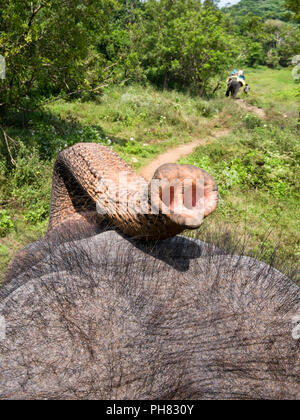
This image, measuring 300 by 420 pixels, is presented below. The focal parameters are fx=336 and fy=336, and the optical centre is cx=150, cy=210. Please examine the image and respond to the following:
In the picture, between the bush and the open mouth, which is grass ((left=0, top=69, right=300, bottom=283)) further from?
the open mouth

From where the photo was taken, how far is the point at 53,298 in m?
0.84

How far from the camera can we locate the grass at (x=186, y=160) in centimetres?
403

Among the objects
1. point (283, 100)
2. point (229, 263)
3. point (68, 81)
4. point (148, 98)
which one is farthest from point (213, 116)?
point (229, 263)

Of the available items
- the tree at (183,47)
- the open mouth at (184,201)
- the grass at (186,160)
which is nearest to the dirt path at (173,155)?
the grass at (186,160)

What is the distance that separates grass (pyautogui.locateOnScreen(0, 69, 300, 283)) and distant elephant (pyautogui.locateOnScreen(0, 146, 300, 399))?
27 centimetres

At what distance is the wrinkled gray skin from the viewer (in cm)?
75

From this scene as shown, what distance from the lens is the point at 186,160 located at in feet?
23.8

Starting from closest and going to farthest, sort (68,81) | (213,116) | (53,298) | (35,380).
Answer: (35,380) → (53,298) → (68,81) → (213,116)

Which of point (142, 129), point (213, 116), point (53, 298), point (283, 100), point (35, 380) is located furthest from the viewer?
point (283, 100)

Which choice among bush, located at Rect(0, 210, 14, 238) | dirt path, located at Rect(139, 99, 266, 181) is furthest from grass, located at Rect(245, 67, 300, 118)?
bush, located at Rect(0, 210, 14, 238)
